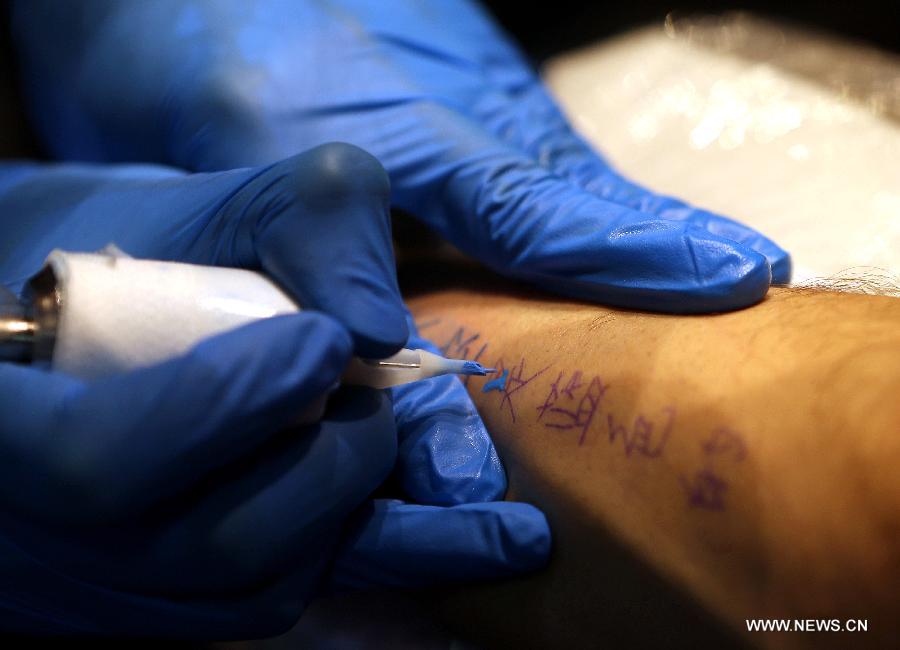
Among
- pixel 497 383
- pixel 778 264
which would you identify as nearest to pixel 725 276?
pixel 778 264

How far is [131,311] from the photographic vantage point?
687 millimetres

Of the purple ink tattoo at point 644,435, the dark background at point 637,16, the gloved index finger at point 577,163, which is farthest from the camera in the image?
the dark background at point 637,16

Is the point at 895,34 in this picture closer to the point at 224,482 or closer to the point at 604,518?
the point at 604,518

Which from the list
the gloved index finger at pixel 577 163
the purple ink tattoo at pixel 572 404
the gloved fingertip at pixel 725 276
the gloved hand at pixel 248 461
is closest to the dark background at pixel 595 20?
the gloved index finger at pixel 577 163

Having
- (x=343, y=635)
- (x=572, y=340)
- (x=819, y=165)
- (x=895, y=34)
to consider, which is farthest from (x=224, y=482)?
(x=895, y=34)

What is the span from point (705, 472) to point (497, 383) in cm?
28

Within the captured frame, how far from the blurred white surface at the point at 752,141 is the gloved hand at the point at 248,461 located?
642mm

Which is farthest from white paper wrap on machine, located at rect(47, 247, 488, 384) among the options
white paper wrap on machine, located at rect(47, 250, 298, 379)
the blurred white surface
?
the blurred white surface

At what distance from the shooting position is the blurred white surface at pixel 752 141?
122 centimetres

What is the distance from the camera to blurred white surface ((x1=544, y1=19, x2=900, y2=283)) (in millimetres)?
1218

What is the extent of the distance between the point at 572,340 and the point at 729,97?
33.4 inches

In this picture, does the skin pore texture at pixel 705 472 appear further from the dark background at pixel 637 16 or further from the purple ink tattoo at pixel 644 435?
the dark background at pixel 637 16

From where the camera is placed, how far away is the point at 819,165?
1326 mm

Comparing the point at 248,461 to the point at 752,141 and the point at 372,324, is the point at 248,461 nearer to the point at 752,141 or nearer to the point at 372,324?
the point at 372,324
